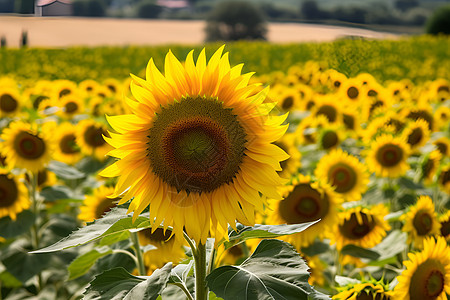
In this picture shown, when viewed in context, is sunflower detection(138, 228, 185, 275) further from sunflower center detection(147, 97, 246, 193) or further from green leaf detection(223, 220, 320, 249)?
sunflower center detection(147, 97, 246, 193)

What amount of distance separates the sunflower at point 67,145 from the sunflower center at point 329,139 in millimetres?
1479

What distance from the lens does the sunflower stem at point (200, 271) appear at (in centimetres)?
121

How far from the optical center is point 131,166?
1.15 meters

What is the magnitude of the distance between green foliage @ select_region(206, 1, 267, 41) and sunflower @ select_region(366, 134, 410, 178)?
29.4 meters

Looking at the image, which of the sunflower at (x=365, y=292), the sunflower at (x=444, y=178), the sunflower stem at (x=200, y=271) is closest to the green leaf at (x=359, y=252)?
the sunflower at (x=365, y=292)

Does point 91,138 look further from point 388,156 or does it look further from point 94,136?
point 388,156

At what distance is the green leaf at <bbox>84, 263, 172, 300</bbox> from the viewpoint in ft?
3.64

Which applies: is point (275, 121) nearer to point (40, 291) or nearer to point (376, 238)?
point (376, 238)

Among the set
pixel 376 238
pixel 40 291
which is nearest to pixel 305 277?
pixel 376 238

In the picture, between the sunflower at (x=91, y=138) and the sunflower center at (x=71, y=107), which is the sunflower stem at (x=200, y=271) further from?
the sunflower center at (x=71, y=107)

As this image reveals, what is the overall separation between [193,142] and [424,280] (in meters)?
0.85

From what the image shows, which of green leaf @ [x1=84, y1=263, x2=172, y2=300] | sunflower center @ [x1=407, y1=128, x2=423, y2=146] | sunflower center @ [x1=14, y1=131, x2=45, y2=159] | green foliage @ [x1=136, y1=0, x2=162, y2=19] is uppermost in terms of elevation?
green leaf @ [x1=84, y1=263, x2=172, y2=300]

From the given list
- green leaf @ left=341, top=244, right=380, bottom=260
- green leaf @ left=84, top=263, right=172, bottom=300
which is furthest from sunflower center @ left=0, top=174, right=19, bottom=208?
green leaf @ left=84, top=263, right=172, bottom=300

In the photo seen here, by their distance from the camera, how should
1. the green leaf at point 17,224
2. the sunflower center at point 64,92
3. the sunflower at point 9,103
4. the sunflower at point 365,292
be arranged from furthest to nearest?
the sunflower center at point 64,92 < the sunflower at point 9,103 < the green leaf at point 17,224 < the sunflower at point 365,292
